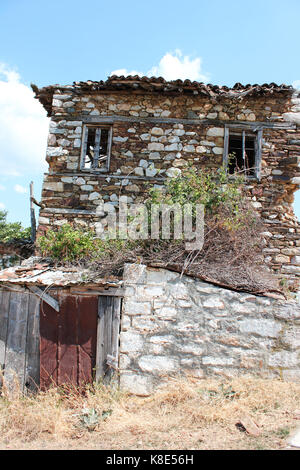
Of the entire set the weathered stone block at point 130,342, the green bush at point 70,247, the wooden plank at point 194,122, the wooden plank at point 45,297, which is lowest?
the weathered stone block at point 130,342

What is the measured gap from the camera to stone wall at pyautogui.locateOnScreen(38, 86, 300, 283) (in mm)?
8023

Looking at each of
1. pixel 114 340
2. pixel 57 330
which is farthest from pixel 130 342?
pixel 57 330

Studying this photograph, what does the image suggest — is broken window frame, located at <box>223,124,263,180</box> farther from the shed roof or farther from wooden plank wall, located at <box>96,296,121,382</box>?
wooden plank wall, located at <box>96,296,121,382</box>

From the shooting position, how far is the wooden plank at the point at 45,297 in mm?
5410

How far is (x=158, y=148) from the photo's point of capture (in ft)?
26.8

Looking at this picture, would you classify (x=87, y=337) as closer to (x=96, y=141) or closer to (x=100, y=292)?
(x=100, y=292)

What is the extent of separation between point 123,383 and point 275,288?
270 centimetres

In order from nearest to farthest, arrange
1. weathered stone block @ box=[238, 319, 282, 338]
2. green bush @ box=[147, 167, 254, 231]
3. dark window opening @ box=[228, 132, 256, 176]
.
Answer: weathered stone block @ box=[238, 319, 282, 338] < green bush @ box=[147, 167, 254, 231] < dark window opening @ box=[228, 132, 256, 176]

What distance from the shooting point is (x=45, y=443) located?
13.6ft

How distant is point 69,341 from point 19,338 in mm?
797

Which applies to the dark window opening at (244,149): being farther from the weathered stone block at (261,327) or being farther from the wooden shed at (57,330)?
the wooden shed at (57,330)

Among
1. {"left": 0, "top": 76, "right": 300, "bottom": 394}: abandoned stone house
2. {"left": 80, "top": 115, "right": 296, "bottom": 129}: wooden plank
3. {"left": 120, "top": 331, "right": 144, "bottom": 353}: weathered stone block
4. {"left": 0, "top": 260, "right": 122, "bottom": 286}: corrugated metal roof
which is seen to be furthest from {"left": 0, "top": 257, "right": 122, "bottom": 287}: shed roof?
{"left": 80, "top": 115, "right": 296, "bottom": 129}: wooden plank

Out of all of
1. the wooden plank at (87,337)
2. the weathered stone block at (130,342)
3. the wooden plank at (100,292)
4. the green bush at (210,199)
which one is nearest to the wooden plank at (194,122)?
the green bush at (210,199)

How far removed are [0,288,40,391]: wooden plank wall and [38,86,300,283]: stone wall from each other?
2696 mm
